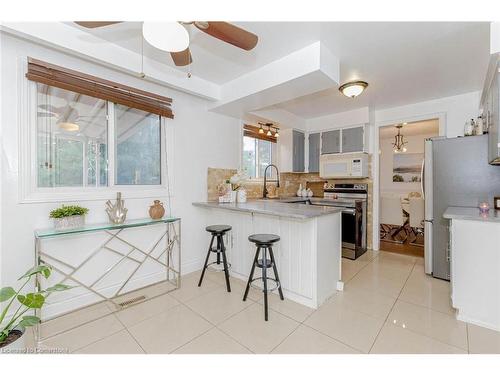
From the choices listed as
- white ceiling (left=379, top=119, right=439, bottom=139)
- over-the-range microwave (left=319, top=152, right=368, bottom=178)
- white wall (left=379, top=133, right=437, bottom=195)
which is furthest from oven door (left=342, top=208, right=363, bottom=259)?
white wall (left=379, top=133, right=437, bottom=195)

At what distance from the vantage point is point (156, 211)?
2553 mm

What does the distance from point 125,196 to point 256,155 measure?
2544mm

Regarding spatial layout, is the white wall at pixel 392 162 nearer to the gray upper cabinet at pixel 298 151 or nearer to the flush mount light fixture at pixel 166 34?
the gray upper cabinet at pixel 298 151

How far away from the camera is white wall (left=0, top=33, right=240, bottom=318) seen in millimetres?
1815

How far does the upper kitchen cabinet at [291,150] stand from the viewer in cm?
447

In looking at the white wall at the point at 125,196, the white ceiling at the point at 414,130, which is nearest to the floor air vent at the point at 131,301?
the white wall at the point at 125,196

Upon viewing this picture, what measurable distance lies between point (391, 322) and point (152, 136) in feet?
10.1

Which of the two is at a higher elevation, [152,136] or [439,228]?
[152,136]

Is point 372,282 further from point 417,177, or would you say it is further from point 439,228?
point 417,177

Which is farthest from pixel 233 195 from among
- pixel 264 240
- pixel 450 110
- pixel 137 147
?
pixel 450 110

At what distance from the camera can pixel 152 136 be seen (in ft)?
9.14

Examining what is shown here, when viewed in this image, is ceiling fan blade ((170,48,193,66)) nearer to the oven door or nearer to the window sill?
the window sill

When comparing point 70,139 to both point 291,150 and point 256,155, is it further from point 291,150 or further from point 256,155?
point 291,150

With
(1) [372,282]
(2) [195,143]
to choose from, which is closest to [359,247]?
(1) [372,282]
